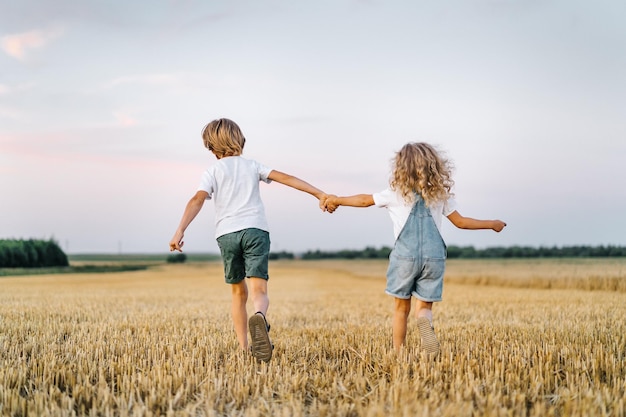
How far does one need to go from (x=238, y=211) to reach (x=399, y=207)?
1620mm

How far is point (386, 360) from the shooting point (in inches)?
193

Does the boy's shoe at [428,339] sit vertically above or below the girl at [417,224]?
below

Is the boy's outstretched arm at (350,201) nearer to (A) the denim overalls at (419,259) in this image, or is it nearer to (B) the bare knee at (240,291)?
(A) the denim overalls at (419,259)

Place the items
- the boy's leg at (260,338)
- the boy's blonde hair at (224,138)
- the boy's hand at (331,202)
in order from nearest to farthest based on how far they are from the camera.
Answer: the boy's leg at (260,338) < the boy's blonde hair at (224,138) < the boy's hand at (331,202)

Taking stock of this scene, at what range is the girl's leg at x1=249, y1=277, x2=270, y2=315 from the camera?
5.39m

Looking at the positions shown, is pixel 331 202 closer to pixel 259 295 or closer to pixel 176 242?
pixel 259 295

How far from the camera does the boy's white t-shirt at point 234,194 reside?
18.2 ft

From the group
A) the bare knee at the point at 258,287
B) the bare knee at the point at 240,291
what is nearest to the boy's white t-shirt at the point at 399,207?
the bare knee at the point at 258,287

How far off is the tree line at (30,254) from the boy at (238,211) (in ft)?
104

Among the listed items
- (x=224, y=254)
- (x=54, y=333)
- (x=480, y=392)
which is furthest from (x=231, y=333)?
(x=480, y=392)

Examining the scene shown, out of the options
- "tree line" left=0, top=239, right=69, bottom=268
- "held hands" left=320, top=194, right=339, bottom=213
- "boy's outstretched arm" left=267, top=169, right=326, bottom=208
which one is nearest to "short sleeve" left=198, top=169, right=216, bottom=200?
"boy's outstretched arm" left=267, top=169, right=326, bottom=208

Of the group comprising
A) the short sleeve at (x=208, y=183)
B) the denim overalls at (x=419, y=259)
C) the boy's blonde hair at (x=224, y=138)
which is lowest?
the denim overalls at (x=419, y=259)

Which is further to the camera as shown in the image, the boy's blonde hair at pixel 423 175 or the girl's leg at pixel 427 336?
the boy's blonde hair at pixel 423 175

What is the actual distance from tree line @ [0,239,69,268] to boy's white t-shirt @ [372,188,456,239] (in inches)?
1291
